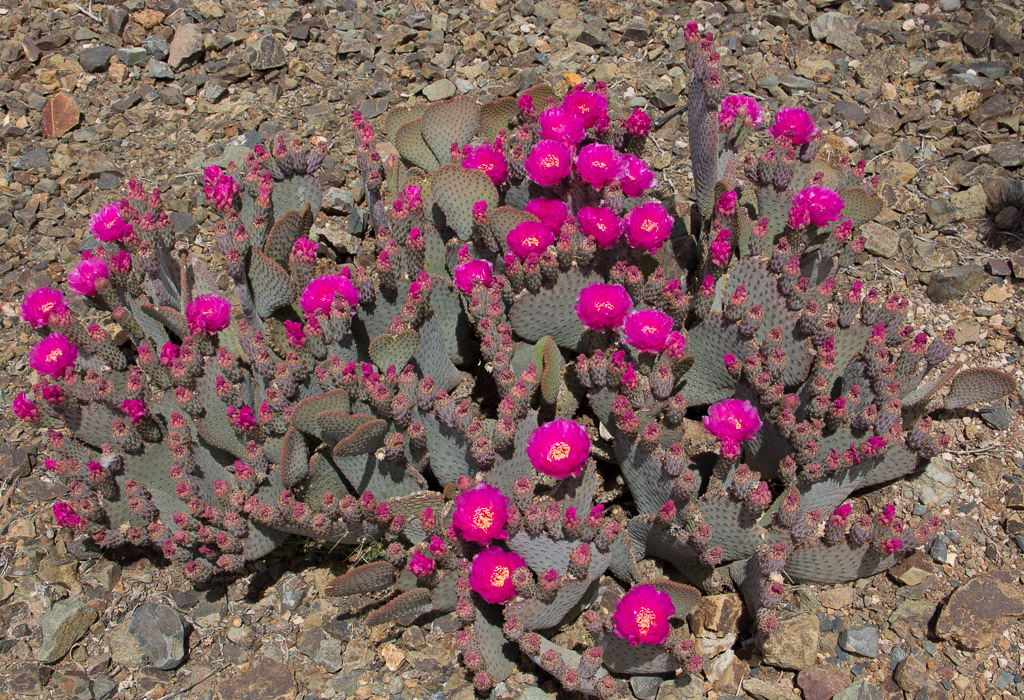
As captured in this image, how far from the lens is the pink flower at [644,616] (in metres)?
2.37

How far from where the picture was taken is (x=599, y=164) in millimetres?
3090

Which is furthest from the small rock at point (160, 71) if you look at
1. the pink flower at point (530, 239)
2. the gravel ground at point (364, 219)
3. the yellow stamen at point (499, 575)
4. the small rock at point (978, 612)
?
the small rock at point (978, 612)

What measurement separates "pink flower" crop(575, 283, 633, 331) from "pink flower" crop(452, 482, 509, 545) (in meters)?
0.71

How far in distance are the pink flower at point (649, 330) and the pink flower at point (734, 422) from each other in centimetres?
30

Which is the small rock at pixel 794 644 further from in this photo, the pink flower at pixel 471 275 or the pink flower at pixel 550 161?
the pink flower at pixel 550 161

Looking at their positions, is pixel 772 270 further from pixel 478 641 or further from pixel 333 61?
pixel 333 61

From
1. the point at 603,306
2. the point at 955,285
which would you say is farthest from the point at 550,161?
the point at 955,285

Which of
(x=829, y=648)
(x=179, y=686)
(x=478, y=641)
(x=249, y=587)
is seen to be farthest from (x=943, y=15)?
(x=179, y=686)

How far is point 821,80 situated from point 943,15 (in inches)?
38.1

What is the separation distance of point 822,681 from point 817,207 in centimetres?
170

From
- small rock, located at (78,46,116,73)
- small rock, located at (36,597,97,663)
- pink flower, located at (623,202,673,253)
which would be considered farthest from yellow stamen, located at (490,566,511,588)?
small rock, located at (78,46,116,73)

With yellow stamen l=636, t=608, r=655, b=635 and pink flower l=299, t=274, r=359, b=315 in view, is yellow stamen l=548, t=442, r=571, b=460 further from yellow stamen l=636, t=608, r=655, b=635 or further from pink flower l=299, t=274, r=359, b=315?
pink flower l=299, t=274, r=359, b=315

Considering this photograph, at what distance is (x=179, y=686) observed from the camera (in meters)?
2.75

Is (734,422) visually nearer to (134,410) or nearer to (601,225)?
(601,225)
